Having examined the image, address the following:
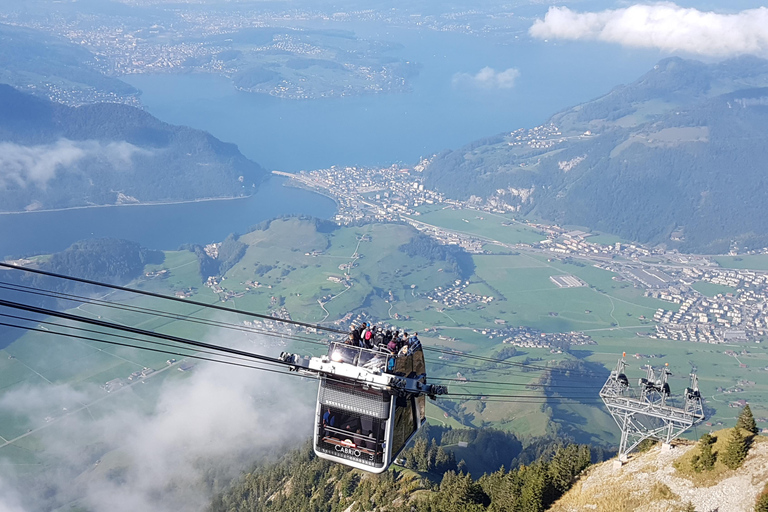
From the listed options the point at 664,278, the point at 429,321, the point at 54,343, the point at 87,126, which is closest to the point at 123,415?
the point at 54,343

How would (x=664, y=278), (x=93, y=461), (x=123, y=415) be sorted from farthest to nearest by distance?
(x=664, y=278) → (x=123, y=415) → (x=93, y=461)

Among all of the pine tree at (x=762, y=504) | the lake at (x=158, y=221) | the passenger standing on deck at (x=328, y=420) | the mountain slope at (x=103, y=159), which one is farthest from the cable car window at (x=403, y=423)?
the mountain slope at (x=103, y=159)

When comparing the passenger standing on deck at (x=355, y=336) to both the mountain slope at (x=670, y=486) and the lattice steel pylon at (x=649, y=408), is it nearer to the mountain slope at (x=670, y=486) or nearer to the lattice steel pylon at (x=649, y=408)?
the mountain slope at (x=670, y=486)

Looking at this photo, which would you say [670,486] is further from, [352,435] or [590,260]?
[590,260]

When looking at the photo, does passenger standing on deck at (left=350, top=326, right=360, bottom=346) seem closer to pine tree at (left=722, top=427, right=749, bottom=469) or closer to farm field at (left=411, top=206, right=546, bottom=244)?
pine tree at (left=722, top=427, right=749, bottom=469)

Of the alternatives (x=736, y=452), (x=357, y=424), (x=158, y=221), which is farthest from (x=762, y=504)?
(x=158, y=221)

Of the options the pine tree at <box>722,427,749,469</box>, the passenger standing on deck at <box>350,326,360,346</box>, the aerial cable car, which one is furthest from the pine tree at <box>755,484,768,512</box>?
the passenger standing on deck at <box>350,326,360,346</box>

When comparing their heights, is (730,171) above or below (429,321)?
above

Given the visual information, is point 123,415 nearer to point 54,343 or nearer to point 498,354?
point 54,343
